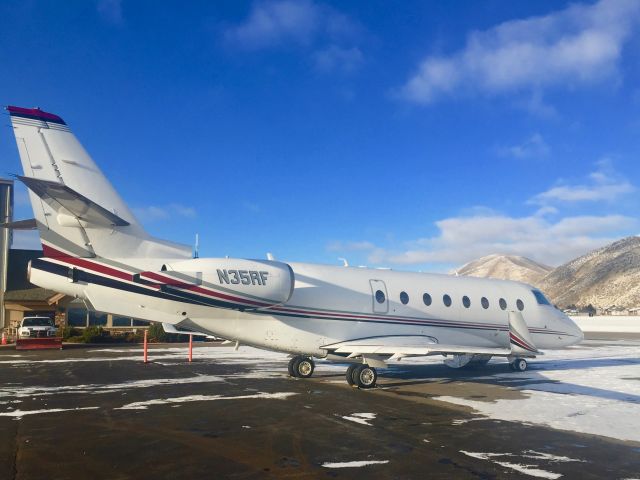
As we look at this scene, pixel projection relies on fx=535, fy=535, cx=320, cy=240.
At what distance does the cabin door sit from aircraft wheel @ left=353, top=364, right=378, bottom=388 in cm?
207

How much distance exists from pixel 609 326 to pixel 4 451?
6170 cm

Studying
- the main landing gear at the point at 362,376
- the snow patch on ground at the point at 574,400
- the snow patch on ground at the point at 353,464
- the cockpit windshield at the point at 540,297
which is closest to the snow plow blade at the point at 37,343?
the main landing gear at the point at 362,376

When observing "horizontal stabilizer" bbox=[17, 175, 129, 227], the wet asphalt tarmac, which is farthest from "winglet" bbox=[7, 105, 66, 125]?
the wet asphalt tarmac

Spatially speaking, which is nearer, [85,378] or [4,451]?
[4,451]

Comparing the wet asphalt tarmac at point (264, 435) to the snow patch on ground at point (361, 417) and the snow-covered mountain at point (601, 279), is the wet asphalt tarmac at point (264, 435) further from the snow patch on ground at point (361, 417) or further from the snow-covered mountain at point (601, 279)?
the snow-covered mountain at point (601, 279)

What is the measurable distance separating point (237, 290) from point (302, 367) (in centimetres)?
386

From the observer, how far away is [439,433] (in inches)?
338

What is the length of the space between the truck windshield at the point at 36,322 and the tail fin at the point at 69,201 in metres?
20.0

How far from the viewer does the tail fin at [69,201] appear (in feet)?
37.3

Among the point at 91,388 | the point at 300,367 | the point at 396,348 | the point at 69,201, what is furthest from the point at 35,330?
the point at 396,348

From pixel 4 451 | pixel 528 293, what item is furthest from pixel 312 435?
pixel 528 293

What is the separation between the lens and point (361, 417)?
988 centimetres

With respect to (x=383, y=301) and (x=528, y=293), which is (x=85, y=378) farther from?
(x=528, y=293)

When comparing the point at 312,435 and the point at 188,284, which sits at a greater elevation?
the point at 188,284
